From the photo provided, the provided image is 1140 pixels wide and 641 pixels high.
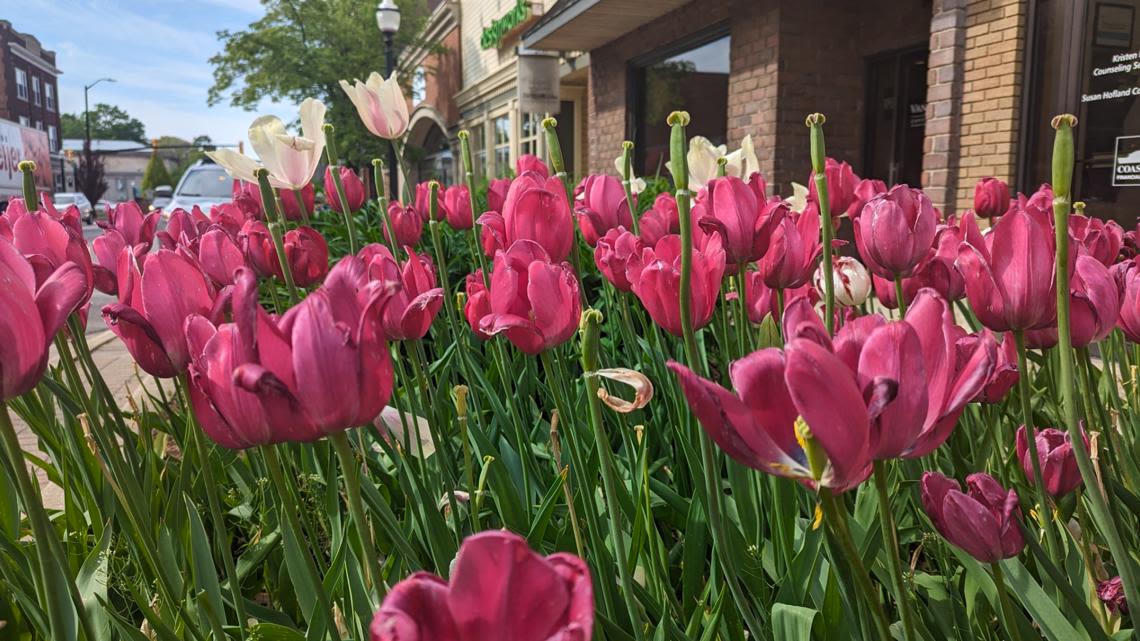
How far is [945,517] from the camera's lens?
2.84ft

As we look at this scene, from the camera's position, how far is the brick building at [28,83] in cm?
5284

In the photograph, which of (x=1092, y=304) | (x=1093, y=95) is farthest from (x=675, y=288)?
(x=1093, y=95)

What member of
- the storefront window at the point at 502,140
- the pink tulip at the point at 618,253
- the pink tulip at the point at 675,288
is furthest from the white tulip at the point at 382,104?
the storefront window at the point at 502,140

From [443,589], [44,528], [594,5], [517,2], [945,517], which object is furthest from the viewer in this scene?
[517,2]

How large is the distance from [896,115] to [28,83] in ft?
219

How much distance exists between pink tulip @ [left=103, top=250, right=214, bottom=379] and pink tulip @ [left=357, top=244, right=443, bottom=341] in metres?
0.19

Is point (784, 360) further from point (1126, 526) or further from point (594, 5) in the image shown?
point (594, 5)

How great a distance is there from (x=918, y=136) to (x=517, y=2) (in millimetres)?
10323

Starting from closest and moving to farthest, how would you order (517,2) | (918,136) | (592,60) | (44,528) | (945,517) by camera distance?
(44,528), (945,517), (918,136), (592,60), (517,2)

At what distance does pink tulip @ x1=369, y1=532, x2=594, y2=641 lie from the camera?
40 centimetres

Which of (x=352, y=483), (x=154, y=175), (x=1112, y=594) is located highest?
(x=154, y=175)

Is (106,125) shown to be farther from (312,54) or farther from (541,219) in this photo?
(541,219)

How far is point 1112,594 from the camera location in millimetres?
1059

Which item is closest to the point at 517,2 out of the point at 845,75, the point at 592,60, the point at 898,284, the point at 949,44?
the point at 592,60
